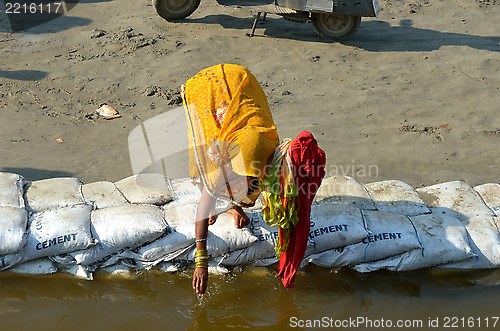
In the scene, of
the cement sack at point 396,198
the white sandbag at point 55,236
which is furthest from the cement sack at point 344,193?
the white sandbag at point 55,236

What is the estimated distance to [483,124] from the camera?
4566 millimetres

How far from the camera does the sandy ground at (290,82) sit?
4.18 meters

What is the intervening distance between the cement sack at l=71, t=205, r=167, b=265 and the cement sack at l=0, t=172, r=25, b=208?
492 millimetres

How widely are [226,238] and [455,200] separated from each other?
154 cm

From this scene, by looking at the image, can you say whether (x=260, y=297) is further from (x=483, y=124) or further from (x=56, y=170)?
(x=483, y=124)

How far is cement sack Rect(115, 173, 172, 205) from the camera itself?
3.36 meters

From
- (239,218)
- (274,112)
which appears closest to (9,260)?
(239,218)

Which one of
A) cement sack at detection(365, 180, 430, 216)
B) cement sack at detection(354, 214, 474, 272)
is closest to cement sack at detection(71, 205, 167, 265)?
cement sack at detection(354, 214, 474, 272)

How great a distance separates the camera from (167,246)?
3.14 meters

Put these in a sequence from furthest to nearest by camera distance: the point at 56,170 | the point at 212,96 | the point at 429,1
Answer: the point at 429,1 < the point at 56,170 < the point at 212,96

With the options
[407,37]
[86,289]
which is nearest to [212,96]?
[86,289]

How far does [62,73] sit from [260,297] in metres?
3.37

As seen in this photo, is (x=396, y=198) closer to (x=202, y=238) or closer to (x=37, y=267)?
(x=202, y=238)

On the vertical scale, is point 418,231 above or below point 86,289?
above
